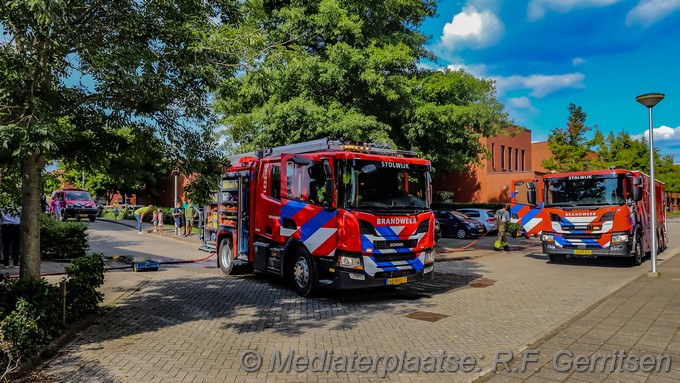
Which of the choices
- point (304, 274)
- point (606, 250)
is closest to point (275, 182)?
point (304, 274)

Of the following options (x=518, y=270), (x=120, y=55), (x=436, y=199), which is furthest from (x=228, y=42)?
(x=436, y=199)

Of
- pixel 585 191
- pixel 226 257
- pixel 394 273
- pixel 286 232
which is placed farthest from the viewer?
pixel 585 191

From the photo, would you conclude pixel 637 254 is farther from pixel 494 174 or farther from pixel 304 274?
pixel 494 174

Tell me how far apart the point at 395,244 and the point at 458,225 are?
643 inches

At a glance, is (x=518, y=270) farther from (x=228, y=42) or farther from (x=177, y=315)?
(x=228, y=42)

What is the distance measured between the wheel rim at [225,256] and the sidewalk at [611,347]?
7716 mm

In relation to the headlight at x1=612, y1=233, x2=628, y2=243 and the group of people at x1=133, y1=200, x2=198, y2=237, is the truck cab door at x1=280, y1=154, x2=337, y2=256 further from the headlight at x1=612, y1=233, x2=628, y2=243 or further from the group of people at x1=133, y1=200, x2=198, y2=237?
the group of people at x1=133, y1=200, x2=198, y2=237

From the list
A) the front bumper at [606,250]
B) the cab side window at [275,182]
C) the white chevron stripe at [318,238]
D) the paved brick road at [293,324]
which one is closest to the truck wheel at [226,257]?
the paved brick road at [293,324]

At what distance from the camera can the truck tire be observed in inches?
347

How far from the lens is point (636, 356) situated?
548 centimetres

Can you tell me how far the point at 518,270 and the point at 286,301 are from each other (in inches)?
291

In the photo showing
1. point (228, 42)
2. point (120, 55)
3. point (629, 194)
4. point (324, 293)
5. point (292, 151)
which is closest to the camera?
point (120, 55)

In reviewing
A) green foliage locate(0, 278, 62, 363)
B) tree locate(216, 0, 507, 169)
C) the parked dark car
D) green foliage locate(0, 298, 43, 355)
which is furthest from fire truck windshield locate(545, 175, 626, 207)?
green foliage locate(0, 298, 43, 355)

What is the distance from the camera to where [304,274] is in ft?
29.8
